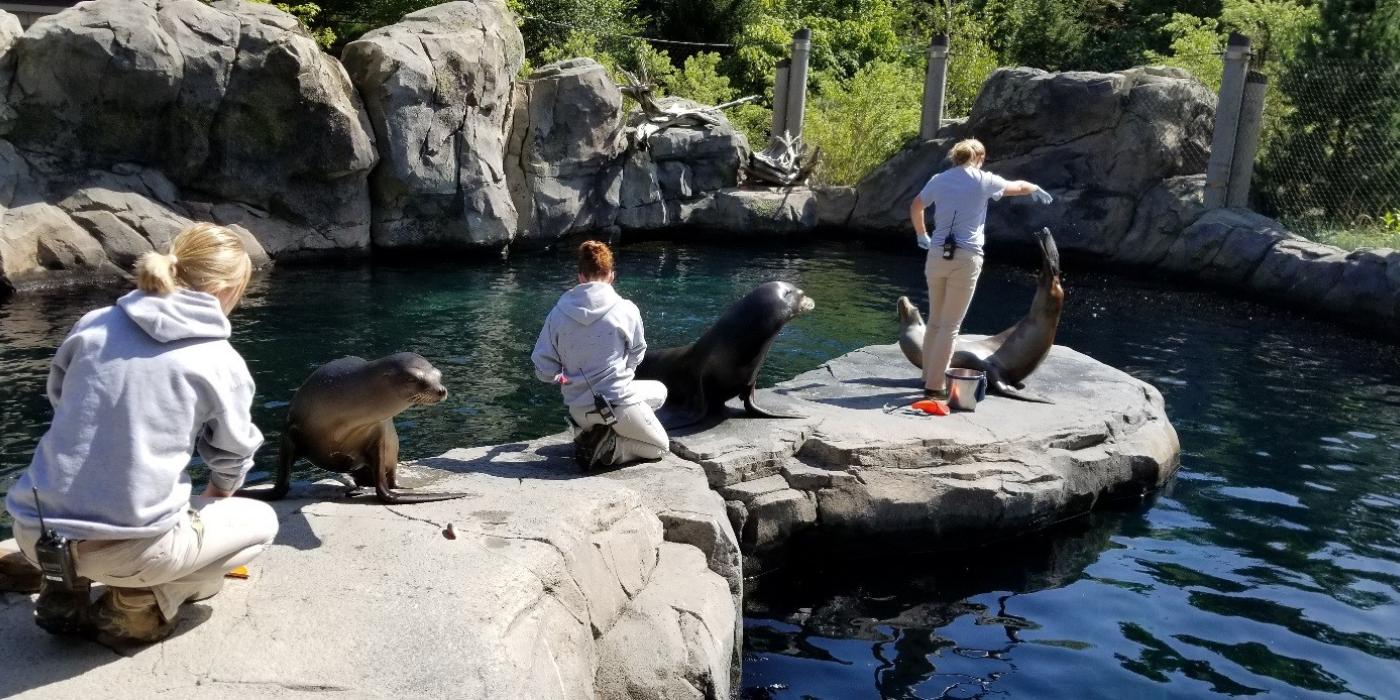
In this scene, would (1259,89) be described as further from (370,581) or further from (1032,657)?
(370,581)

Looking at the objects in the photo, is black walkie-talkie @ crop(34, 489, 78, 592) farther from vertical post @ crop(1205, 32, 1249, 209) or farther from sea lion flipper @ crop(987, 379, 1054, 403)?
vertical post @ crop(1205, 32, 1249, 209)

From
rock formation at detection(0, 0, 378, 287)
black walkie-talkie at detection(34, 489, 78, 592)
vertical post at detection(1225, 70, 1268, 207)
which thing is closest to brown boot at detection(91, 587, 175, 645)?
black walkie-talkie at detection(34, 489, 78, 592)

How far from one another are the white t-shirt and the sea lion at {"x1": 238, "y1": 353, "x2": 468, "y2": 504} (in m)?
3.34

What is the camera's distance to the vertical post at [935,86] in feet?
55.6

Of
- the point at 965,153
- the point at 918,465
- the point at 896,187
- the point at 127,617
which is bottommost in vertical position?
the point at 918,465

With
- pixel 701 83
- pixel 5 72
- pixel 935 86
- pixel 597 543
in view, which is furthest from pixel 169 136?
pixel 597 543

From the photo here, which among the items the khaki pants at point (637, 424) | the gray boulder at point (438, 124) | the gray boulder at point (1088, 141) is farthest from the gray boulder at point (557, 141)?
the khaki pants at point (637, 424)

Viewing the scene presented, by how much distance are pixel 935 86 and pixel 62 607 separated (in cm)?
1532

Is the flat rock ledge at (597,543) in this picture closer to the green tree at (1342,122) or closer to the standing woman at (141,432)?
the standing woman at (141,432)

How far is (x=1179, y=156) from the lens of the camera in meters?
14.9

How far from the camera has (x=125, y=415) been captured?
9.48 feet

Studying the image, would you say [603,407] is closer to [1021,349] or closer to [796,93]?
[1021,349]

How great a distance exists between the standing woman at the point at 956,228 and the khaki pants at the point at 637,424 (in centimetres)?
201

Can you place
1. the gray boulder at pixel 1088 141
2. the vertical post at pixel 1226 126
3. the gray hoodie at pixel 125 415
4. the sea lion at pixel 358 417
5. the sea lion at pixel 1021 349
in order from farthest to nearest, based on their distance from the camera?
1. the gray boulder at pixel 1088 141
2. the vertical post at pixel 1226 126
3. the sea lion at pixel 1021 349
4. the sea lion at pixel 358 417
5. the gray hoodie at pixel 125 415
